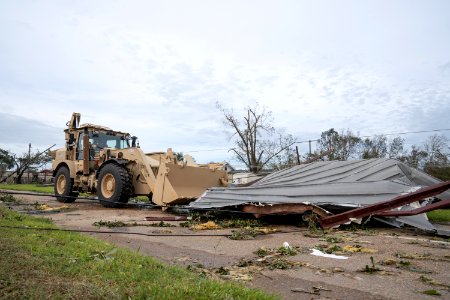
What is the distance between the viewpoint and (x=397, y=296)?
355 cm

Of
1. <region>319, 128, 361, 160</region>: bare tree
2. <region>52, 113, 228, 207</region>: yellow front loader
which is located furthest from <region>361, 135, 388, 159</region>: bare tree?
<region>52, 113, 228, 207</region>: yellow front loader

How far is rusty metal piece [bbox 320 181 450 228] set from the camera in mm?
6734

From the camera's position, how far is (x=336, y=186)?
8.91 meters

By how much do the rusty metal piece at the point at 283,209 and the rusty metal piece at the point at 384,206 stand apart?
9.7 inches

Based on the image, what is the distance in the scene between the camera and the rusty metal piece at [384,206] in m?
6.73

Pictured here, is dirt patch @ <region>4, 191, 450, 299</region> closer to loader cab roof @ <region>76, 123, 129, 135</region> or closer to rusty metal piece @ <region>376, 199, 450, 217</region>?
rusty metal piece @ <region>376, 199, 450, 217</region>

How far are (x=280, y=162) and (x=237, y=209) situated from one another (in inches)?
1105

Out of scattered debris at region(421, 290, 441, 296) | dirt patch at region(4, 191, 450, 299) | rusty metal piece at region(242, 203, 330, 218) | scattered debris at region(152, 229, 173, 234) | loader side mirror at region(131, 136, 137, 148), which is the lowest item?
scattered debris at region(421, 290, 441, 296)

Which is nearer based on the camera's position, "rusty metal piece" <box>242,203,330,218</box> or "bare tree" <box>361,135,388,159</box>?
"rusty metal piece" <box>242,203,330,218</box>

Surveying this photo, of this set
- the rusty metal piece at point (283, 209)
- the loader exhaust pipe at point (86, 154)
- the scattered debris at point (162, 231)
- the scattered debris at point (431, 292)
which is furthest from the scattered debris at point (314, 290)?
the loader exhaust pipe at point (86, 154)

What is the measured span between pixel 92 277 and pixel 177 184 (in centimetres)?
813

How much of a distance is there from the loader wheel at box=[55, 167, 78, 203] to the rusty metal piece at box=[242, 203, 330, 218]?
867cm

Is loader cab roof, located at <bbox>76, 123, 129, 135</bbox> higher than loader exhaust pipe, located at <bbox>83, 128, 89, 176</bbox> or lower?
higher

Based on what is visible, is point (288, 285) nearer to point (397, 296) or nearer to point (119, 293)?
point (397, 296)
